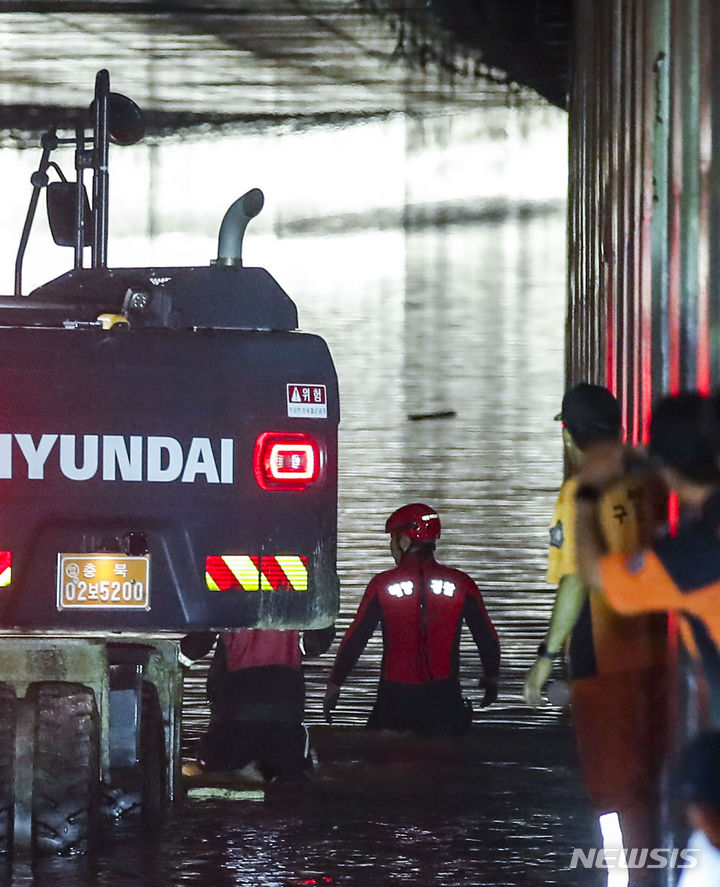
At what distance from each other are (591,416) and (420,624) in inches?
157

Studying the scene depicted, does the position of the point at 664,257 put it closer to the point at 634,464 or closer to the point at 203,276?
the point at 634,464

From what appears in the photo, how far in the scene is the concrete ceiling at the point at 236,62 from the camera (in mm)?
12867

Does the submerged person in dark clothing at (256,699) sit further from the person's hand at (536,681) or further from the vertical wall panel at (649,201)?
the person's hand at (536,681)

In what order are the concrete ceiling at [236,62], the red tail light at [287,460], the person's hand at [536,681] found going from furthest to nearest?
1. the concrete ceiling at [236,62]
2. the red tail light at [287,460]
3. the person's hand at [536,681]

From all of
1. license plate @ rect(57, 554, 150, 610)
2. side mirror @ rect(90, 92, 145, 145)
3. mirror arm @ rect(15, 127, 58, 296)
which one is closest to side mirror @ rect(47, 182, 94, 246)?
mirror arm @ rect(15, 127, 58, 296)

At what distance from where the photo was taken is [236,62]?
43.0 ft

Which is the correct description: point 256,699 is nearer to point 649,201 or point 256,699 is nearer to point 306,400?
point 306,400

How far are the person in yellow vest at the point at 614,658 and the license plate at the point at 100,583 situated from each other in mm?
1766

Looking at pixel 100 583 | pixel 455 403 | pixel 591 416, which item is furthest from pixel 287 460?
pixel 455 403

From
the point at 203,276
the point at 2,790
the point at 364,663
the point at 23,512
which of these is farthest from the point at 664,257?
the point at 364,663

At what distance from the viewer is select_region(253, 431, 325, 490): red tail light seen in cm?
745

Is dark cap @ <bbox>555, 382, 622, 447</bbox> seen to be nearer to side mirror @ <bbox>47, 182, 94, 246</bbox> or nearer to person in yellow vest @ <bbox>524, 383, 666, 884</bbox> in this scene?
person in yellow vest @ <bbox>524, 383, 666, 884</bbox>

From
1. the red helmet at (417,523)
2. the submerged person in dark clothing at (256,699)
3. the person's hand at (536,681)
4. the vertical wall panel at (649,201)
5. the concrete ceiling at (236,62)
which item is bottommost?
the submerged person in dark clothing at (256,699)

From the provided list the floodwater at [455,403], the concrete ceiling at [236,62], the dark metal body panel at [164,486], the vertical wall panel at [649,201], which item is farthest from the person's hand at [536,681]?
the concrete ceiling at [236,62]
